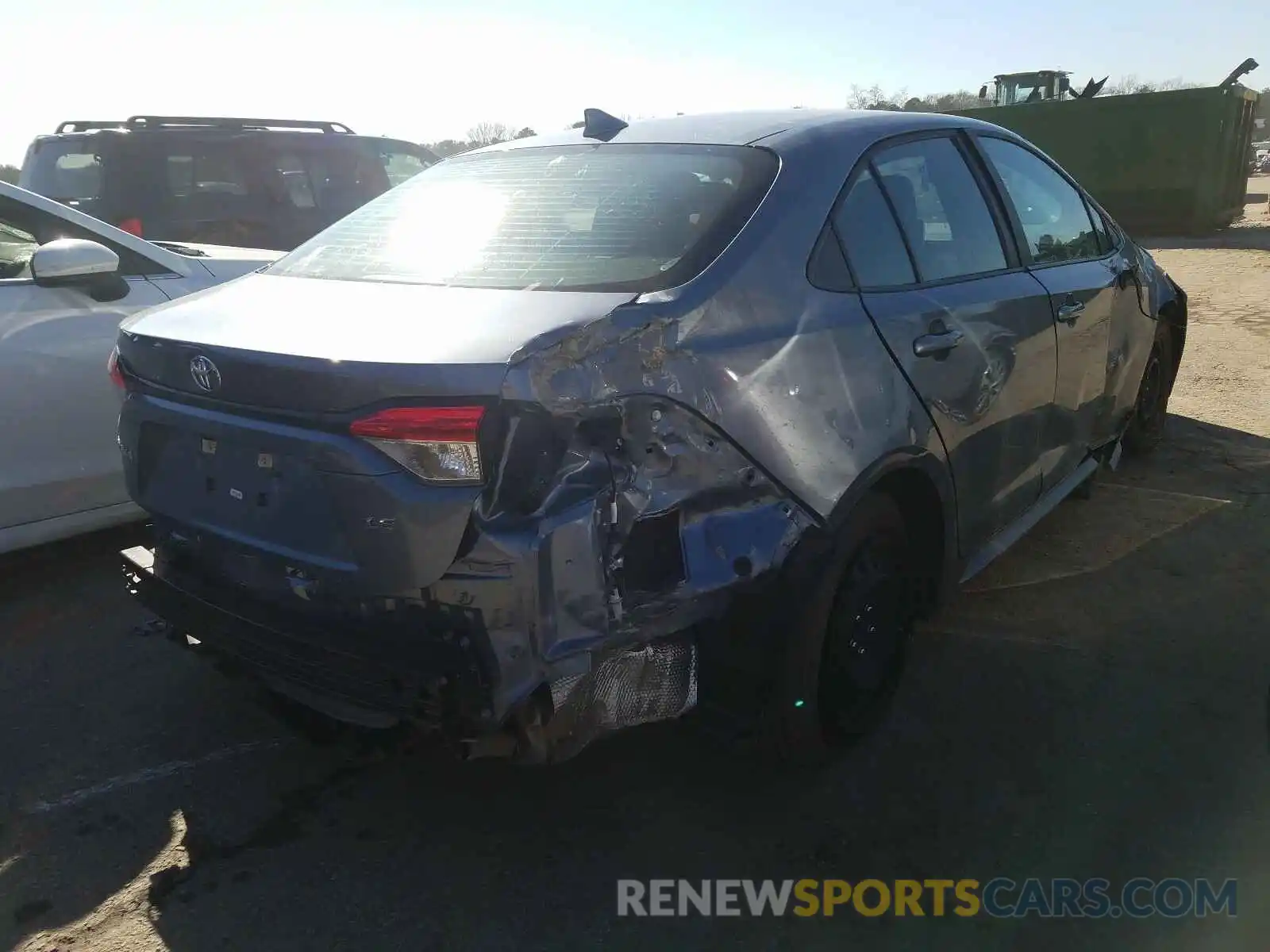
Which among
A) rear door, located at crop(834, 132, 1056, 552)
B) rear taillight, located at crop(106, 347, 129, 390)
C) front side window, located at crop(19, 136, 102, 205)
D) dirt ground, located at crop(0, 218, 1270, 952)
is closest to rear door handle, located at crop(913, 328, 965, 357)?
rear door, located at crop(834, 132, 1056, 552)

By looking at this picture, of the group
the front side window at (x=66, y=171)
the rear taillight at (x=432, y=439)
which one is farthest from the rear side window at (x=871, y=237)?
the front side window at (x=66, y=171)

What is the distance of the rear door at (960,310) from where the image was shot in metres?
2.81

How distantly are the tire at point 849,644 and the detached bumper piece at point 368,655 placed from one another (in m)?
0.79

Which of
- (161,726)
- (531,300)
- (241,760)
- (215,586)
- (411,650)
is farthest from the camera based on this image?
(161,726)

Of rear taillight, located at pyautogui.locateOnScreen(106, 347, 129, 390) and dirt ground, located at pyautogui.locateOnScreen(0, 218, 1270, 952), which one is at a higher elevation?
rear taillight, located at pyautogui.locateOnScreen(106, 347, 129, 390)

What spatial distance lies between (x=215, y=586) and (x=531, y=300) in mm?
1048

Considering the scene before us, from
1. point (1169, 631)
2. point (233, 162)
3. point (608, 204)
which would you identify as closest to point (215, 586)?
point (608, 204)

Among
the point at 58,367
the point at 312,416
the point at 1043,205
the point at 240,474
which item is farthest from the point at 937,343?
the point at 58,367

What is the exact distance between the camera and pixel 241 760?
293 cm

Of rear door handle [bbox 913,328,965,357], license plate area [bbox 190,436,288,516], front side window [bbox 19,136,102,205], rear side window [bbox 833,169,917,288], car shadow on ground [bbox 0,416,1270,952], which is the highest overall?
front side window [bbox 19,136,102,205]

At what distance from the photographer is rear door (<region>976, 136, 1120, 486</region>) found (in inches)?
143

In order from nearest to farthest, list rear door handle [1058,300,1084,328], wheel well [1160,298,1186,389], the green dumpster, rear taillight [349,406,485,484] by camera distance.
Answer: rear taillight [349,406,485,484] < rear door handle [1058,300,1084,328] < wheel well [1160,298,1186,389] < the green dumpster

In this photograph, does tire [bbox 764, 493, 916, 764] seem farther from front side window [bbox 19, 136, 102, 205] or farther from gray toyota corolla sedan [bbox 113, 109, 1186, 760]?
front side window [bbox 19, 136, 102, 205]

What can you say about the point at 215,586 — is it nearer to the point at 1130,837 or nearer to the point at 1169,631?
the point at 1130,837
